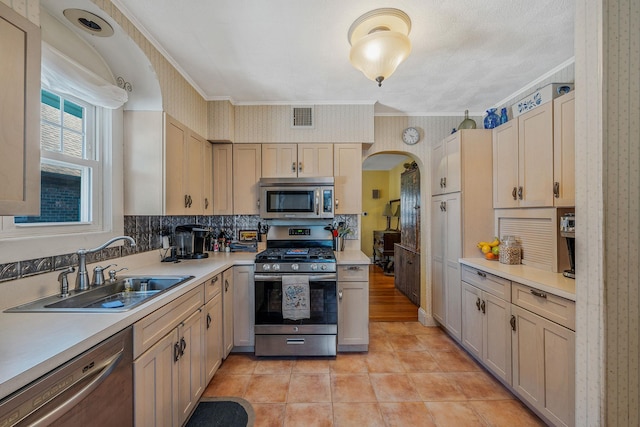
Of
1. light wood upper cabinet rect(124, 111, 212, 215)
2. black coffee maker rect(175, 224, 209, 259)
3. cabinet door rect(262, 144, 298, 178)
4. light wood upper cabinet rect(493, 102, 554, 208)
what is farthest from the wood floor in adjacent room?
light wood upper cabinet rect(124, 111, 212, 215)

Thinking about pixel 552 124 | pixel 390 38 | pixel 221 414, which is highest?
pixel 390 38

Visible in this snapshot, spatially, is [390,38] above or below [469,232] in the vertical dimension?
above

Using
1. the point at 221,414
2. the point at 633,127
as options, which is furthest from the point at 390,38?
the point at 221,414

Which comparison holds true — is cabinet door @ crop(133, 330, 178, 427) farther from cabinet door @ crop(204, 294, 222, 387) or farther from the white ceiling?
the white ceiling

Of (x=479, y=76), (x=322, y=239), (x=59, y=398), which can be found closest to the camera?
(x=59, y=398)

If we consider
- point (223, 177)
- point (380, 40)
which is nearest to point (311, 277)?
point (223, 177)

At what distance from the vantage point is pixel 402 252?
4.52 metres

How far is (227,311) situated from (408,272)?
287 centimetres

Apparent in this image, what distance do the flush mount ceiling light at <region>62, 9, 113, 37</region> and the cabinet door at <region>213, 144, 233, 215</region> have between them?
144 cm

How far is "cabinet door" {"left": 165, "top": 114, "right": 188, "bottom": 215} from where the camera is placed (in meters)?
→ 2.11

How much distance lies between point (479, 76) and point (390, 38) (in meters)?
1.36

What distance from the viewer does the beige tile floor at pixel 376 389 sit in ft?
5.82

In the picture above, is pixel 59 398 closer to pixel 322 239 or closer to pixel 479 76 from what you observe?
pixel 322 239

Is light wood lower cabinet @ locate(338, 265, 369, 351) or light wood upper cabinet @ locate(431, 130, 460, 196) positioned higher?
light wood upper cabinet @ locate(431, 130, 460, 196)
